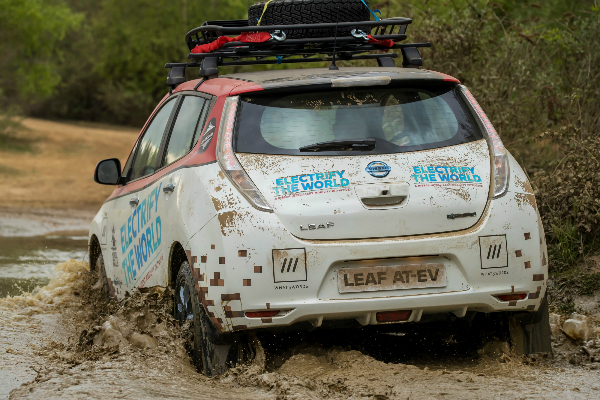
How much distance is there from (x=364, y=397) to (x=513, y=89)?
692 centimetres

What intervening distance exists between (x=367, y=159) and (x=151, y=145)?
2048mm

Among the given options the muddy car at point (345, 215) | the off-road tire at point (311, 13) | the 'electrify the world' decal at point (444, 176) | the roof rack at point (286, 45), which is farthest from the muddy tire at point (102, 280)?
the 'electrify the world' decal at point (444, 176)

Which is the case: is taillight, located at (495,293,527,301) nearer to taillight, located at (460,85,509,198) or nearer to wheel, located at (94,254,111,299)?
taillight, located at (460,85,509,198)

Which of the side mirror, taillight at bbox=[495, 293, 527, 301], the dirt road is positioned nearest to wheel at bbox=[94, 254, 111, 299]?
the side mirror

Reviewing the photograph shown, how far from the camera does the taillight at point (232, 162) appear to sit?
13.4 ft

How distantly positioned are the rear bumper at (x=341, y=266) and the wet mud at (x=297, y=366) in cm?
29

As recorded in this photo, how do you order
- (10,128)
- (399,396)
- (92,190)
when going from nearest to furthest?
(399,396)
(92,190)
(10,128)

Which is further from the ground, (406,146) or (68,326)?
(406,146)

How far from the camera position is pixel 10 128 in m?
29.8

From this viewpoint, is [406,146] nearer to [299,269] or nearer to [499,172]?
[499,172]

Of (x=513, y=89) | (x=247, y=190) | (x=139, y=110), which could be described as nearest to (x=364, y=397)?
(x=247, y=190)

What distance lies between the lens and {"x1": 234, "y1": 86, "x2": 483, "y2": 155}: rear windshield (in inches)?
170

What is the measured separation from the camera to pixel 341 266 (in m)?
4.02

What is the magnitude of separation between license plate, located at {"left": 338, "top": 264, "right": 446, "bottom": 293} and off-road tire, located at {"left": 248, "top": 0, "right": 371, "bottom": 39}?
233 centimetres
